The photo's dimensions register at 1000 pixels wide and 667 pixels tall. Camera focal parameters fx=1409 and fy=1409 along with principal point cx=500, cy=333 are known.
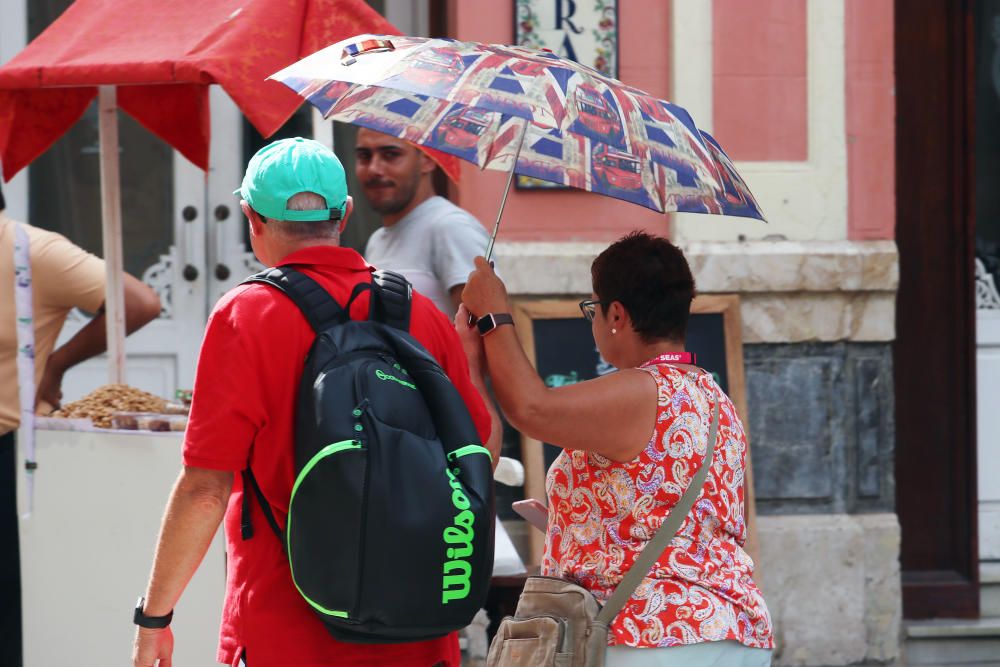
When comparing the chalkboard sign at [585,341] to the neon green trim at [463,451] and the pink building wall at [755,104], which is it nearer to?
the pink building wall at [755,104]

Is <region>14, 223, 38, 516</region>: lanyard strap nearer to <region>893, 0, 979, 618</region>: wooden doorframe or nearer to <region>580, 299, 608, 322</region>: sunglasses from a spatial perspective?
<region>580, 299, 608, 322</region>: sunglasses

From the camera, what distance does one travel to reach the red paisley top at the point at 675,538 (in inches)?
105

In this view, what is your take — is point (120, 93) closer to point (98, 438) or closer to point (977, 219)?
point (98, 438)

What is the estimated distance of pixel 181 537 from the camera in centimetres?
249

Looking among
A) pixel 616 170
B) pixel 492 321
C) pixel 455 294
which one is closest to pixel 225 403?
pixel 492 321

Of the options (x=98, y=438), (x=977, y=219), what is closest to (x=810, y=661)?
(x=977, y=219)

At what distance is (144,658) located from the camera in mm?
2596

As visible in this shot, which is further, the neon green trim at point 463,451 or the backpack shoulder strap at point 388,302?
the backpack shoulder strap at point 388,302

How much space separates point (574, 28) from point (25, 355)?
8.27ft

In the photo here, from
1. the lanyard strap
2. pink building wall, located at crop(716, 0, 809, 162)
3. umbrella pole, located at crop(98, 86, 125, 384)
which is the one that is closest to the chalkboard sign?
pink building wall, located at crop(716, 0, 809, 162)

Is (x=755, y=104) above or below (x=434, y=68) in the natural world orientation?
above

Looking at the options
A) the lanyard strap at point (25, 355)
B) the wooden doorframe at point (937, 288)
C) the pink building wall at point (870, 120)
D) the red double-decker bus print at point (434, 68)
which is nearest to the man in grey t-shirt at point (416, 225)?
the lanyard strap at point (25, 355)

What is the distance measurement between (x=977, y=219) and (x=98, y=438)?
3918 mm

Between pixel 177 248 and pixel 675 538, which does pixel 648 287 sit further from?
pixel 177 248
